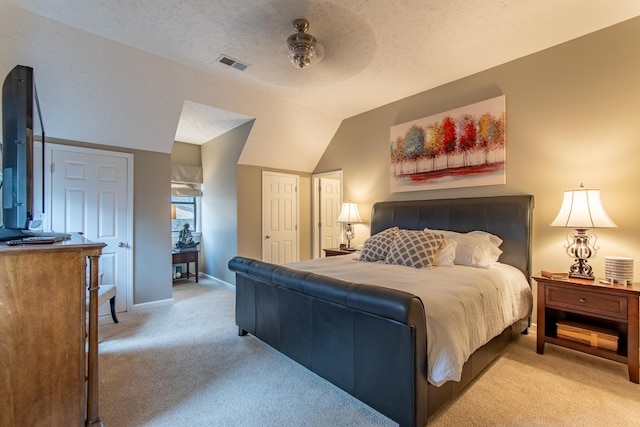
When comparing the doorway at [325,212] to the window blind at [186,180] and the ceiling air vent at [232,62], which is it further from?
the ceiling air vent at [232,62]

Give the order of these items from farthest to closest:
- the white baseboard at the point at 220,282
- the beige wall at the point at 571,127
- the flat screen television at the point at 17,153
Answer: the white baseboard at the point at 220,282 < the beige wall at the point at 571,127 < the flat screen television at the point at 17,153

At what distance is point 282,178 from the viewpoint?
5.30m

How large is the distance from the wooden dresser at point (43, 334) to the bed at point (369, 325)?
1289mm

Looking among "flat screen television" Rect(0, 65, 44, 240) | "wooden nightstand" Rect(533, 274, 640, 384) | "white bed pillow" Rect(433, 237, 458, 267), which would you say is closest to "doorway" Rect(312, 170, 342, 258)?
"white bed pillow" Rect(433, 237, 458, 267)

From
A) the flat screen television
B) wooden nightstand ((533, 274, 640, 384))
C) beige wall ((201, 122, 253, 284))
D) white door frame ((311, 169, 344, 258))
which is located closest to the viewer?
the flat screen television

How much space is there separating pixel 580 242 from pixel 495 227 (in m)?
0.73

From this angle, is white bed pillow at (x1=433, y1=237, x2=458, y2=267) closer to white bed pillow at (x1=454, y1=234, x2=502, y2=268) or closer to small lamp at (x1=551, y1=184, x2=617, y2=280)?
white bed pillow at (x1=454, y1=234, x2=502, y2=268)

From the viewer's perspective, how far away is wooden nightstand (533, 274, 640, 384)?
2.16 meters

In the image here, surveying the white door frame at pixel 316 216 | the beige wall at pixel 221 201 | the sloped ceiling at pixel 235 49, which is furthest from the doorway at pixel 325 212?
the sloped ceiling at pixel 235 49

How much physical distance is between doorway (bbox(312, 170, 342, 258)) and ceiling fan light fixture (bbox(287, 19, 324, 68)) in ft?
9.96

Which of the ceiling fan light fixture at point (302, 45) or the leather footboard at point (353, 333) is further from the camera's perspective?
the ceiling fan light fixture at point (302, 45)

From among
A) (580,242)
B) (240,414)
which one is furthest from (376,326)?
(580,242)

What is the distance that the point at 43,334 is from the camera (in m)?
1.35

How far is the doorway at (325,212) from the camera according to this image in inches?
224
